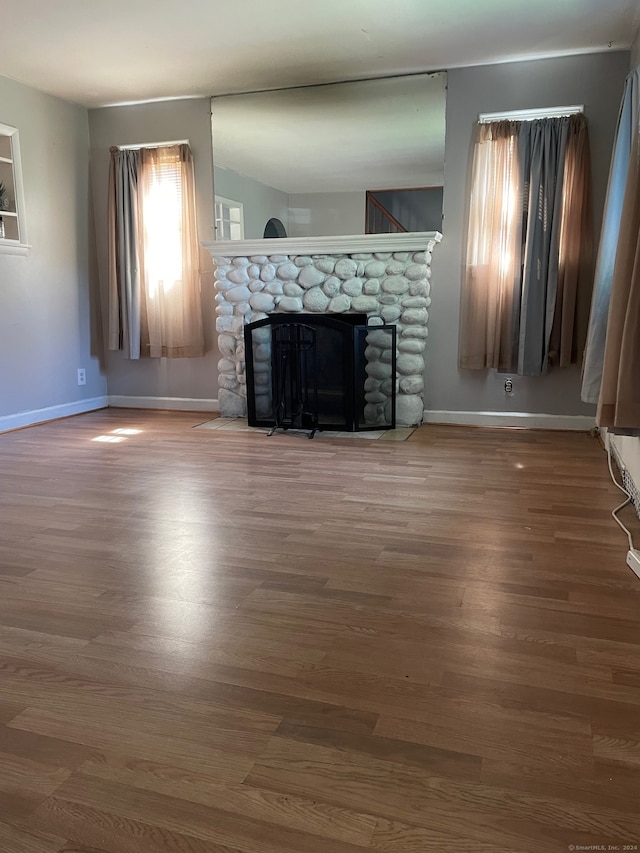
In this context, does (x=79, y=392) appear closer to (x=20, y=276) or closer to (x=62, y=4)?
(x=20, y=276)

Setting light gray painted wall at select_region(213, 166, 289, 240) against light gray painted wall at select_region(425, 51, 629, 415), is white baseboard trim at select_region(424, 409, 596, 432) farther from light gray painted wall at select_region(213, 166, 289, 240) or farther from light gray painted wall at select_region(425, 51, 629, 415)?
light gray painted wall at select_region(213, 166, 289, 240)

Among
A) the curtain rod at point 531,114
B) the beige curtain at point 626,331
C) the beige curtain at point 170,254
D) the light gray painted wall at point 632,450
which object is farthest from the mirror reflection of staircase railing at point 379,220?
the beige curtain at point 626,331

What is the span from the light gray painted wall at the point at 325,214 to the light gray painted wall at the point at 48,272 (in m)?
1.84

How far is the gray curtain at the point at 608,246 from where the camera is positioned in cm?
285

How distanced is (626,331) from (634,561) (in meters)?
0.75

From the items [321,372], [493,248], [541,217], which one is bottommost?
[321,372]

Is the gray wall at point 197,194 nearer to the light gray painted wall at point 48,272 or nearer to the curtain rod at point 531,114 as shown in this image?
the light gray painted wall at point 48,272

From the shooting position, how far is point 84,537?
2416 millimetres

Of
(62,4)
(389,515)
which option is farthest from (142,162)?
(389,515)

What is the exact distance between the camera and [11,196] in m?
4.53

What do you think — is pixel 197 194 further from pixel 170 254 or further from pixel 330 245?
pixel 330 245

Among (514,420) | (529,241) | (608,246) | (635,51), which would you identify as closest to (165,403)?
(514,420)

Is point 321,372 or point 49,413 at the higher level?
point 321,372

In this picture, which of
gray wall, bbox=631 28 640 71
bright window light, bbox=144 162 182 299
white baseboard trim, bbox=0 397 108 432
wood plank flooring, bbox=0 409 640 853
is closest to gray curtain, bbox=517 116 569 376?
gray wall, bbox=631 28 640 71
